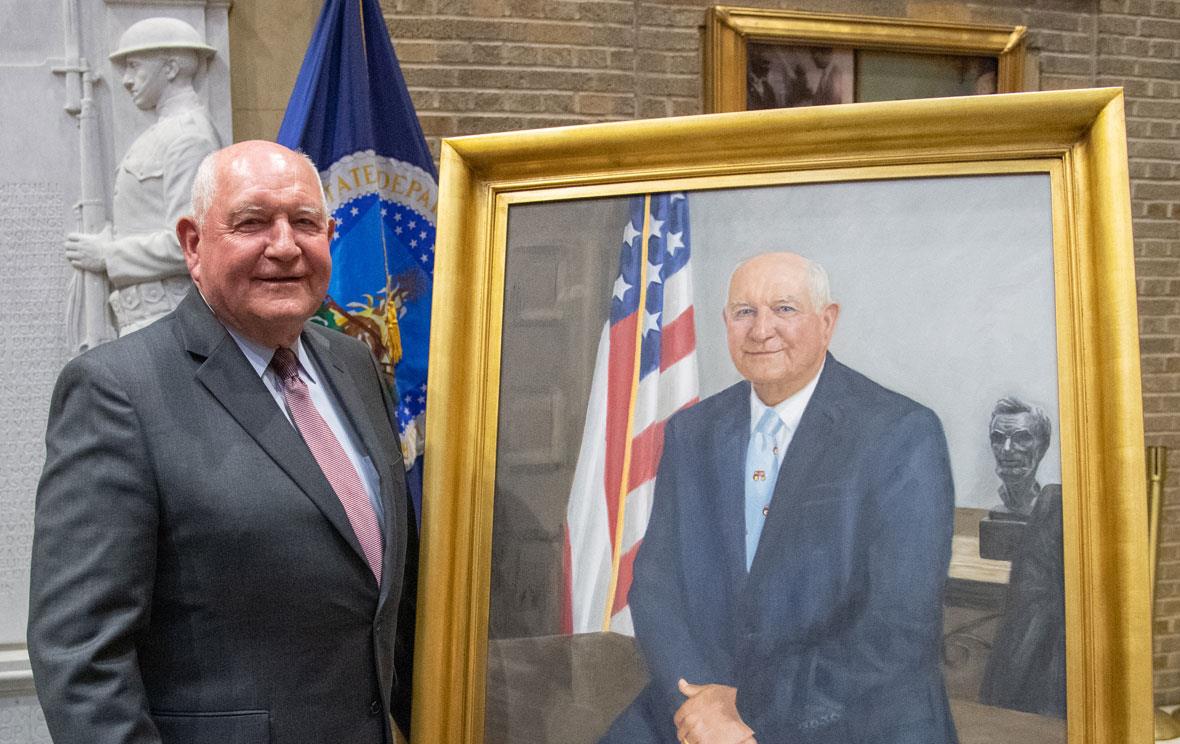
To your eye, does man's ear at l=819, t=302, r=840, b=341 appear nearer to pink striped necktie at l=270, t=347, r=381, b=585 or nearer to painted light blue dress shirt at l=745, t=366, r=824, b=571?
painted light blue dress shirt at l=745, t=366, r=824, b=571

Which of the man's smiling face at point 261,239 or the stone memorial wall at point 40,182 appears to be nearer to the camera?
the man's smiling face at point 261,239

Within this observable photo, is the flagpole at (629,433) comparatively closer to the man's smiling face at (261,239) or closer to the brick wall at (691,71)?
the man's smiling face at (261,239)

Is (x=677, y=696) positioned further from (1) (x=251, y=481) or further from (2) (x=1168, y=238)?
(2) (x=1168, y=238)

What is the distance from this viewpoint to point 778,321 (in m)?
1.60

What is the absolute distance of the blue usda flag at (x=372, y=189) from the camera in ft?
8.75

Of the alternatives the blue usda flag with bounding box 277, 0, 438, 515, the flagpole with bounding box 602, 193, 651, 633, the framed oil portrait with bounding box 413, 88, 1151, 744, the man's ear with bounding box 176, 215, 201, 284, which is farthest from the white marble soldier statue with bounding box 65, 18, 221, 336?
the flagpole with bounding box 602, 193, 651, 633

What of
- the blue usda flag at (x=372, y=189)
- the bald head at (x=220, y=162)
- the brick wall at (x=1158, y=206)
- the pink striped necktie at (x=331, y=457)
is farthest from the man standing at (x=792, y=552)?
the brick wall at (x=1158, y=206)

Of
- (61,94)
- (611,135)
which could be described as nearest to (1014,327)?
(611,135)

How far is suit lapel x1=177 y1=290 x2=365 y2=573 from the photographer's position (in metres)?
1.55

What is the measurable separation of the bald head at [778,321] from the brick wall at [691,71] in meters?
2.04

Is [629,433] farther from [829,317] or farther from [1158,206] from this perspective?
[1158,206]

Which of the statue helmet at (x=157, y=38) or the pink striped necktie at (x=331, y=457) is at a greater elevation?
the statue helmet at (x=157, y=38)

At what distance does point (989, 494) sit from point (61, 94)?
2.85m

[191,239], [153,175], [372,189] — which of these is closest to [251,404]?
[191,239]
